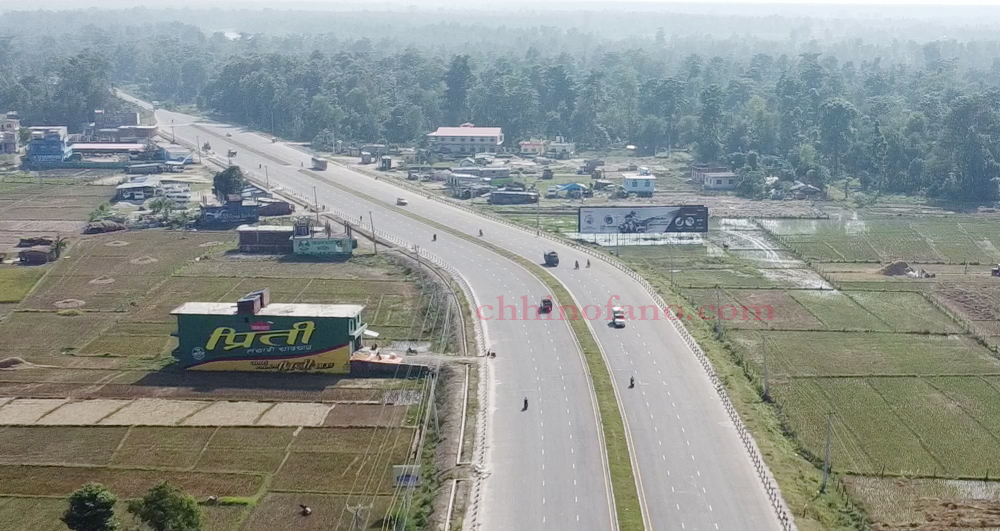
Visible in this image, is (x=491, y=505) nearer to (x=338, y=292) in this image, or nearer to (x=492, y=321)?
(x=492, y=321)

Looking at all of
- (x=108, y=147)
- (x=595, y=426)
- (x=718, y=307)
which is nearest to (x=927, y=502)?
(x=595, y=426)

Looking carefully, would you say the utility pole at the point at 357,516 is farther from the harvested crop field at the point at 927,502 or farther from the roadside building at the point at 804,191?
the roadside building at the point at 804,191

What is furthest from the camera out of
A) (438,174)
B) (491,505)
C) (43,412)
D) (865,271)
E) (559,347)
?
(438,174)

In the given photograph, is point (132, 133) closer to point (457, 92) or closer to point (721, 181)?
point (457, 92)

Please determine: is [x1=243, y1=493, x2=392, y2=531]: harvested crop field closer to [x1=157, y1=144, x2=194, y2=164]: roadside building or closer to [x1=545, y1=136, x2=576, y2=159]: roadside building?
[x1=157, y1=144, x2=194, y2=164]: roadside building

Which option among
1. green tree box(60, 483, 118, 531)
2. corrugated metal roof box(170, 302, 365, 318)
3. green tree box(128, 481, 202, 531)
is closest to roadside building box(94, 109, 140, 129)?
corrugated metal roof box(170, 302, 365, 318)

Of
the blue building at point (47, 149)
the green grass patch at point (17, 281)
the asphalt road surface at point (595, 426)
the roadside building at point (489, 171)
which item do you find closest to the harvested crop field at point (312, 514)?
the asphalt road surface at point (595, 426)

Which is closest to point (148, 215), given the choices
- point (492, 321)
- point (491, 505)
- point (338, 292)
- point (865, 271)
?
point (338, 292)
